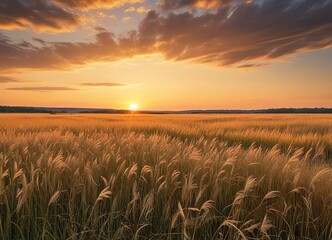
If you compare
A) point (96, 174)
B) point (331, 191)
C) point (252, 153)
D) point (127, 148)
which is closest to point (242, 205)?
point (331, 191)

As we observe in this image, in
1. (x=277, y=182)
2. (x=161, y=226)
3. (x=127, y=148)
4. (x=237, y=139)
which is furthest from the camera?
(x=237, y=139)

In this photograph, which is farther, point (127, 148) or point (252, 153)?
point (127, 148)

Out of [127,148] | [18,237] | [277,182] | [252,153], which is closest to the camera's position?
[18,237]

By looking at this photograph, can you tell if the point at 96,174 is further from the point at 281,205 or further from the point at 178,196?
the point at 281,205

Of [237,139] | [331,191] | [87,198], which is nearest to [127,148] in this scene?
[87,198]

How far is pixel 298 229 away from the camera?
2.07m

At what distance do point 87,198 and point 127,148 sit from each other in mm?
1759

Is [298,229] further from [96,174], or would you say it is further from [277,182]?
[96,174]

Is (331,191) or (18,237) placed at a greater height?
(331,191)

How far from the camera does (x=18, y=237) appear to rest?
71.2 inches

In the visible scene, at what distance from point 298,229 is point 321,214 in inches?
8.1

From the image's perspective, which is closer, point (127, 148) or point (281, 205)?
Answer: point (281, 205)

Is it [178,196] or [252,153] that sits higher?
[252,153]

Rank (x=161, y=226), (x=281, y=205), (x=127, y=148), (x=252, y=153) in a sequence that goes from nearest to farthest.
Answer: (x=161, y=226) < (x=281, y=205) < (x=252, y=153) < (x=127, y=148)
